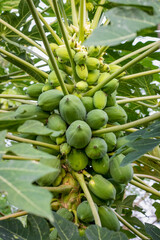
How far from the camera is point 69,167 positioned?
4.86 feet

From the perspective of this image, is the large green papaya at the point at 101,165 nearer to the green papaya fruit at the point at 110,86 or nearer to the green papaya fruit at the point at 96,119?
the green papaya fruit at the point at 96,119

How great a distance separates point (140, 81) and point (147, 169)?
0.71 meters

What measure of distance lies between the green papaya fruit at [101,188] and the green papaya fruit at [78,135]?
0.63ft

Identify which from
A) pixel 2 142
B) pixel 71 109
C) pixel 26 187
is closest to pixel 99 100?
pixel 71 109

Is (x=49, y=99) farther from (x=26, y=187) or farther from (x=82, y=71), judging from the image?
(x=26, y=187)

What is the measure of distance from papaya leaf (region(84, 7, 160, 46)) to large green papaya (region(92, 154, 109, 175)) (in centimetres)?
77

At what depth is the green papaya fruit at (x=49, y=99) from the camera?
148cm

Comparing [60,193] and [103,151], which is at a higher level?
[103,151]

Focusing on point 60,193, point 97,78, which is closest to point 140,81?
point 97,78

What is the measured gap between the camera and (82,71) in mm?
1592

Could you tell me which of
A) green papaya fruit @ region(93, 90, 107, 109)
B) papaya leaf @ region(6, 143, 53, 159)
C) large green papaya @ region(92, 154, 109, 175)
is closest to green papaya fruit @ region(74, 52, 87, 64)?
green papaya fruit @ region(93, 90, 107, 109)

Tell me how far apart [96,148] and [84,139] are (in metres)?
0.08

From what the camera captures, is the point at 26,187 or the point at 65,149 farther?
the point at 65,149

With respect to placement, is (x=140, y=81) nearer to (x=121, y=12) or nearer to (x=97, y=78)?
(x=97, y=78)
